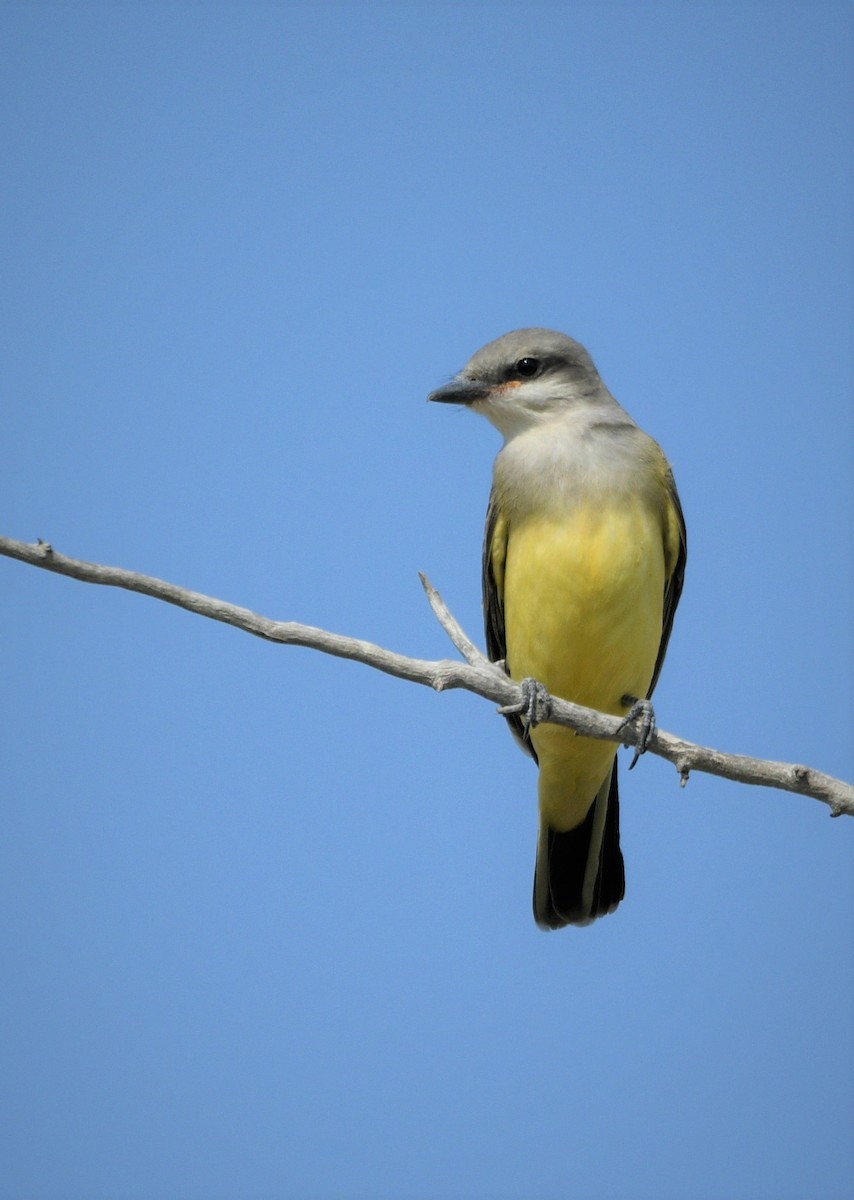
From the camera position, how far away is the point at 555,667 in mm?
6566

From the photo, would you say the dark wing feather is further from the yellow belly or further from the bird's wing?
the bird's wing

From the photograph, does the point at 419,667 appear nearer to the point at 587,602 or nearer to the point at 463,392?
the point at 587,602

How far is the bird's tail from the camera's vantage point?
754 cm

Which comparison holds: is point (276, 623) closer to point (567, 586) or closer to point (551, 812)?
point (567, 586)

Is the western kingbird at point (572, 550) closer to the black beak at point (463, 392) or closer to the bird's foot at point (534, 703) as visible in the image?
the black beak at point (463, 392)

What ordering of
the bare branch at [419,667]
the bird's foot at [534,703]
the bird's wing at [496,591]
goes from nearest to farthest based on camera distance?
the bare branch at [419,667], the bird's foot at [534,703], the bird's wing at [496,591]

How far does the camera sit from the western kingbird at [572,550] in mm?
6383

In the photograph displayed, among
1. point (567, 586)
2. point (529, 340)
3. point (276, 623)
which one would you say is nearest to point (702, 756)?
point (567, 586)

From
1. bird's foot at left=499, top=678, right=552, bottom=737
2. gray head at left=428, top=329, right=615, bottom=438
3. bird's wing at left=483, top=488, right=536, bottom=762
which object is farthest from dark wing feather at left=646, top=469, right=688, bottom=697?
bird's foot at left=499, top=678, right=552, bottom=737

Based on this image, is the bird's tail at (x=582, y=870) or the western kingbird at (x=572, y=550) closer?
the western kingbird at (x=572, y=550)

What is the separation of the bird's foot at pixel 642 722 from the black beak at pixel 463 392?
1930 millimetres

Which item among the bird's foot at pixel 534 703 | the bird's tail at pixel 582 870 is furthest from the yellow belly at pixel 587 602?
the bird's tail at pixel 582 870

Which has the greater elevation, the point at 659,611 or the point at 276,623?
the point at 659,611

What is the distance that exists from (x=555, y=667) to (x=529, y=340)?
1734 mm
